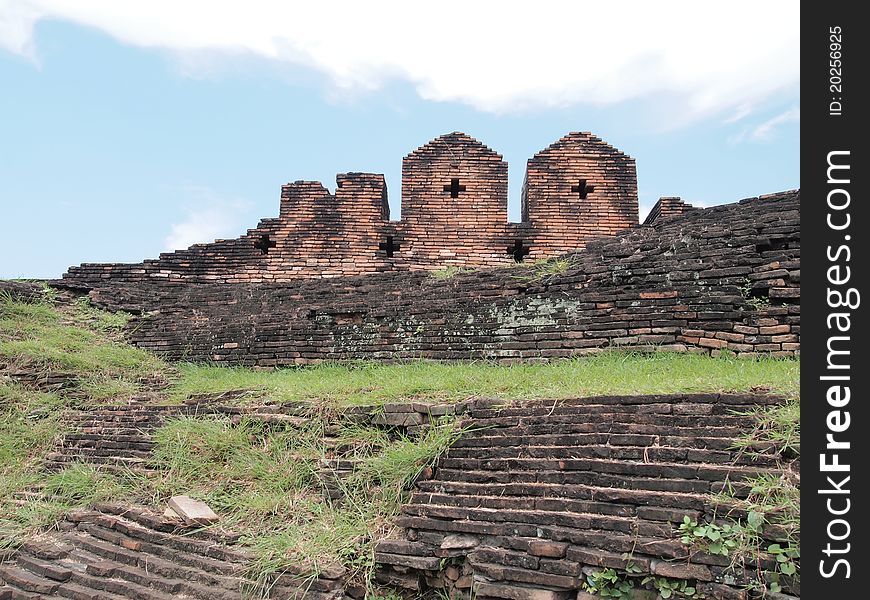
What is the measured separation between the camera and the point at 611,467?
11.1ft

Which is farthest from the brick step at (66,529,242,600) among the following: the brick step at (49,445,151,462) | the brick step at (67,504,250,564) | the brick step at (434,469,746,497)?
the brick step at (434,469,746,497)

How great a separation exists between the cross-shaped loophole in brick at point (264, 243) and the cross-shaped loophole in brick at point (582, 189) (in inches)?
196

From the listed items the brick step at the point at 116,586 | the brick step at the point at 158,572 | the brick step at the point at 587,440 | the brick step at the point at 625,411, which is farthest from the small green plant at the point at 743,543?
the brick step at the point at 116,586

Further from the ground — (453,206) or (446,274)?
(453,206)

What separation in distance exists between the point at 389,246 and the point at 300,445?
6.14m

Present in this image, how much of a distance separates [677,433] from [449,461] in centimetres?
135

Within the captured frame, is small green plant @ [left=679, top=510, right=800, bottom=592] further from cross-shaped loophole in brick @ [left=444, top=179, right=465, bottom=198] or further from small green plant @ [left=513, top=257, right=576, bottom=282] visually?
cross-shaped loophole in brick @ [left=444, top=179, right=465, bottom=198]

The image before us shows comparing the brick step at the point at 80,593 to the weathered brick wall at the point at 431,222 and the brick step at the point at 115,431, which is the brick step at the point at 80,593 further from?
the weathered brick wall at the point at 431,222

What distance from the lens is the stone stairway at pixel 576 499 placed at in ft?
9.77

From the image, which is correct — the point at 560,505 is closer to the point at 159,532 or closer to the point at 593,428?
the point at 593,428

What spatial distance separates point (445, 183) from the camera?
34.6 ft

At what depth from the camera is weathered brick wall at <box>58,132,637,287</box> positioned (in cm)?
1020

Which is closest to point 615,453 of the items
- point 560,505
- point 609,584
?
point 560,505

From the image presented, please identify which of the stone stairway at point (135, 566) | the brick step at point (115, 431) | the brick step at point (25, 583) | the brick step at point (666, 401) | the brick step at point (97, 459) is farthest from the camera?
the brick step at point (115, 431)
